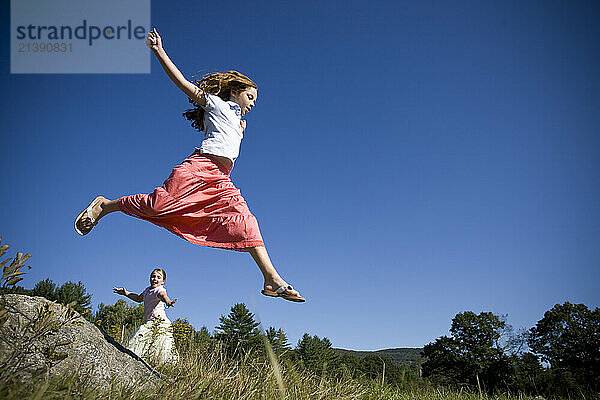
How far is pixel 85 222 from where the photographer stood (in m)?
3.85

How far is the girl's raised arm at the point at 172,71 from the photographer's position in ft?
12.3

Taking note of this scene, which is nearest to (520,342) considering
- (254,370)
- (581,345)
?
(581,345)

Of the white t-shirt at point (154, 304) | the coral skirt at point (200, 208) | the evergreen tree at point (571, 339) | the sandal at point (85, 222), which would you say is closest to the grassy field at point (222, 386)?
the coral skirt at point (200, 208)

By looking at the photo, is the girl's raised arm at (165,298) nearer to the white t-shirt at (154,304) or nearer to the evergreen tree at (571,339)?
the white t-shirt at (154,304)

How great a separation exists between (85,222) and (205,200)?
A: 100 cm

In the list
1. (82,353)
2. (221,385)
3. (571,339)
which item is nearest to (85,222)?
(82,353)

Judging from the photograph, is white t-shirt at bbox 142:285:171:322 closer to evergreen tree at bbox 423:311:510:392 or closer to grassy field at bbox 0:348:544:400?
grassy field at bbox 0:348:544:400

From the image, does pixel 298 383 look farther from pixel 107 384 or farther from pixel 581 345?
pixel 581 345

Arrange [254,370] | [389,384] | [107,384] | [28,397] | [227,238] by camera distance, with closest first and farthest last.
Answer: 1. [28,397]
2. [107,384]
3. [227,238]
4. [254,370]
5. [389,384]

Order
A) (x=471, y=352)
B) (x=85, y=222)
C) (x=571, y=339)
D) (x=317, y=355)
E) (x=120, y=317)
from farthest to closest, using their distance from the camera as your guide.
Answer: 1. (x=471, y=352)
2. (x=571, y=339)
3. (x=120, y=317)
4. (x=317, y=355)
5. (x=85, y=222)

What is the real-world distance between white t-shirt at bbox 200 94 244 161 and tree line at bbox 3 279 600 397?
203cm

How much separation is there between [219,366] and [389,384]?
2291 millimetres

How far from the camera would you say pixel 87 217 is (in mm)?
3840

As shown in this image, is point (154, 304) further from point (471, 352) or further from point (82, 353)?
point (471, 352)
